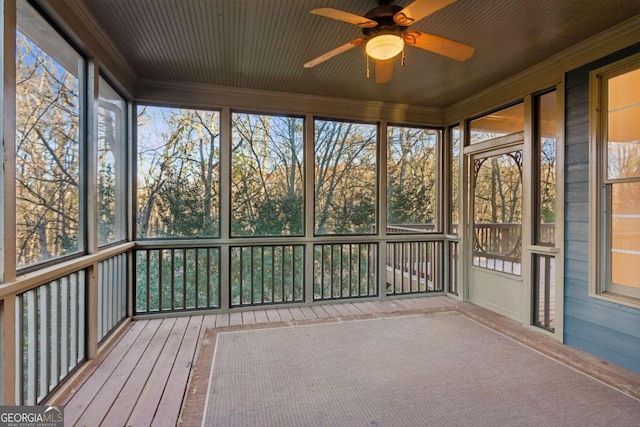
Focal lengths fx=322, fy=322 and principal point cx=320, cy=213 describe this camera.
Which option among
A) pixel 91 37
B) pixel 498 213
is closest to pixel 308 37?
pixel 91 37

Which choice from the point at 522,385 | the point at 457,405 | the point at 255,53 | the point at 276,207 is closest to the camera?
the point at 457,405

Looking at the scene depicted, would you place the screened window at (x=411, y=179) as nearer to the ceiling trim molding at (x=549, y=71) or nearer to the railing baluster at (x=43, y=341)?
the ceiling trim molding at (x=549, y=71)

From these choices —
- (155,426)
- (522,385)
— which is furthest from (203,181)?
(522,385)

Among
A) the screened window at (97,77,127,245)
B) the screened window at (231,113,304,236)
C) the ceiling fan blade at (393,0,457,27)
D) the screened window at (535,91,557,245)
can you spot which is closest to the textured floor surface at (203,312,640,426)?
the screened window at (535,91,557,245)

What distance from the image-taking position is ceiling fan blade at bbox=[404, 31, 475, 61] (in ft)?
7.03

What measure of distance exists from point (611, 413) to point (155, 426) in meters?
Result: 2.69

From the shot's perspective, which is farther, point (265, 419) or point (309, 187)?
point (309, 187)

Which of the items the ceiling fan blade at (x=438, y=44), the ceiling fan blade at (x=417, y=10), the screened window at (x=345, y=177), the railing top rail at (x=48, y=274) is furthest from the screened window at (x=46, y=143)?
the screened window at (x=345, y=177)

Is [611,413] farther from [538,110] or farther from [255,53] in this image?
[255,53]

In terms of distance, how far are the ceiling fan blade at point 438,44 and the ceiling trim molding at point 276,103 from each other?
1.96 m

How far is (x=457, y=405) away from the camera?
2.02 meters

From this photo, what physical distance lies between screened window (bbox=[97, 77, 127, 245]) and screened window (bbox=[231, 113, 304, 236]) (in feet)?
3.78

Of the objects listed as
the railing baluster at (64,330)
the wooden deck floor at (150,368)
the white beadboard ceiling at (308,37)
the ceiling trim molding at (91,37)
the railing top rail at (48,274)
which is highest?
the white beadboard ceiling at (308,37)

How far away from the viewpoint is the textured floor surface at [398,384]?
1.91 meters
